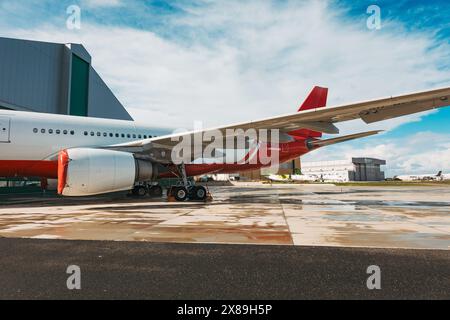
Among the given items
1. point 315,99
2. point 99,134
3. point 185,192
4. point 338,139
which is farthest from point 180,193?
point 315,99

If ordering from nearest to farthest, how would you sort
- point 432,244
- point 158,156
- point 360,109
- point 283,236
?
point 432,244
point 283,236
point 360,109
point 158,156

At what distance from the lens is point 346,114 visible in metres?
10.9

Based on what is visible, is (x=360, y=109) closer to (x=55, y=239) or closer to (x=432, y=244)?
(x=432, y=244)

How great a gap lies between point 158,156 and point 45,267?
1012 cm

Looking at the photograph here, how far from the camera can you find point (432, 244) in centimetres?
507

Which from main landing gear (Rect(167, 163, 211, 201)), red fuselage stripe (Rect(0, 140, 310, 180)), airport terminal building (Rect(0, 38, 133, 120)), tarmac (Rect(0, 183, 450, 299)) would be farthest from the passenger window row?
airport terminal building (Rect(0, 38, 133, 120))

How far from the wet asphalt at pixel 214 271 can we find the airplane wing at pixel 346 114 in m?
6.68

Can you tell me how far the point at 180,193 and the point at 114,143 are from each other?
4031 millimetres

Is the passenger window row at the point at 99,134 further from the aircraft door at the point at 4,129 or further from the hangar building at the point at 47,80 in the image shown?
the hangar building at the point at 47,80

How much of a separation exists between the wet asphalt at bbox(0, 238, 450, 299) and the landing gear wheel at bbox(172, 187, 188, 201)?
28.0ft

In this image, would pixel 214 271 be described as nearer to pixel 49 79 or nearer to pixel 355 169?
pixel 49 79
